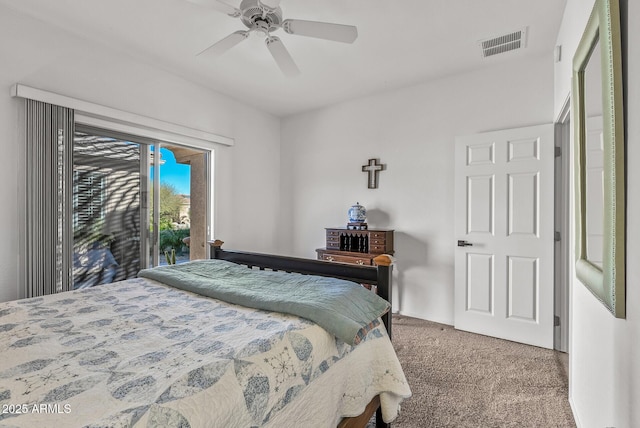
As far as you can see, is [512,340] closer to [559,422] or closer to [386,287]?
[559,422]

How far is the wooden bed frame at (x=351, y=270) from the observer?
4.99ft

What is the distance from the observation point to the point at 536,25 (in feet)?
7.96

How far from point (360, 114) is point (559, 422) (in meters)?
3.41

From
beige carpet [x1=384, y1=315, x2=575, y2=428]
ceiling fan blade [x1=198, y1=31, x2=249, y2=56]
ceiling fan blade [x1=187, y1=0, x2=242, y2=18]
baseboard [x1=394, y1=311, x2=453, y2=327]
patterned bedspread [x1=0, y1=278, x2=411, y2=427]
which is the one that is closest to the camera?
patterned bedspread [x1=0, y1=278, x2=411, y2=427]

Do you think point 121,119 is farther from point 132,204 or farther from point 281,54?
point 281,54

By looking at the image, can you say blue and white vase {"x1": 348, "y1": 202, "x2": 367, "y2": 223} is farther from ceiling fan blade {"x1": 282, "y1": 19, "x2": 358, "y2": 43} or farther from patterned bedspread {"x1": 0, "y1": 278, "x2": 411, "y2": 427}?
patterned bedspread {"x1": 0, "y1": 278, "x2": 411, "y2": 427}

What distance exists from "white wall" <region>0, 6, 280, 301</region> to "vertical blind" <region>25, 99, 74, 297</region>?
0.09 m

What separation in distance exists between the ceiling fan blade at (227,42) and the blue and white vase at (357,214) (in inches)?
84.9

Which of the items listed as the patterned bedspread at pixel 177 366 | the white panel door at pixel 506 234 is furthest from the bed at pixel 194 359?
the white panel door at pixel 506 234

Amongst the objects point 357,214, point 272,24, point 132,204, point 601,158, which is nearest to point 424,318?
point 357,214

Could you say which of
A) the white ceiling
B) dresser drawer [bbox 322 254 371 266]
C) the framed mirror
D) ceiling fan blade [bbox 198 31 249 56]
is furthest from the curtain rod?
the framed mirror

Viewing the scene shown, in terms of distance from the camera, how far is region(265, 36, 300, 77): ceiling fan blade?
208cm

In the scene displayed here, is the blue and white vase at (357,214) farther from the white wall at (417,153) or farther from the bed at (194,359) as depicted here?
the bed at (194,359)

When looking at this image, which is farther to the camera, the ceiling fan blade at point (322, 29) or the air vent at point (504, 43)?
the air vent at point (504, 43)
